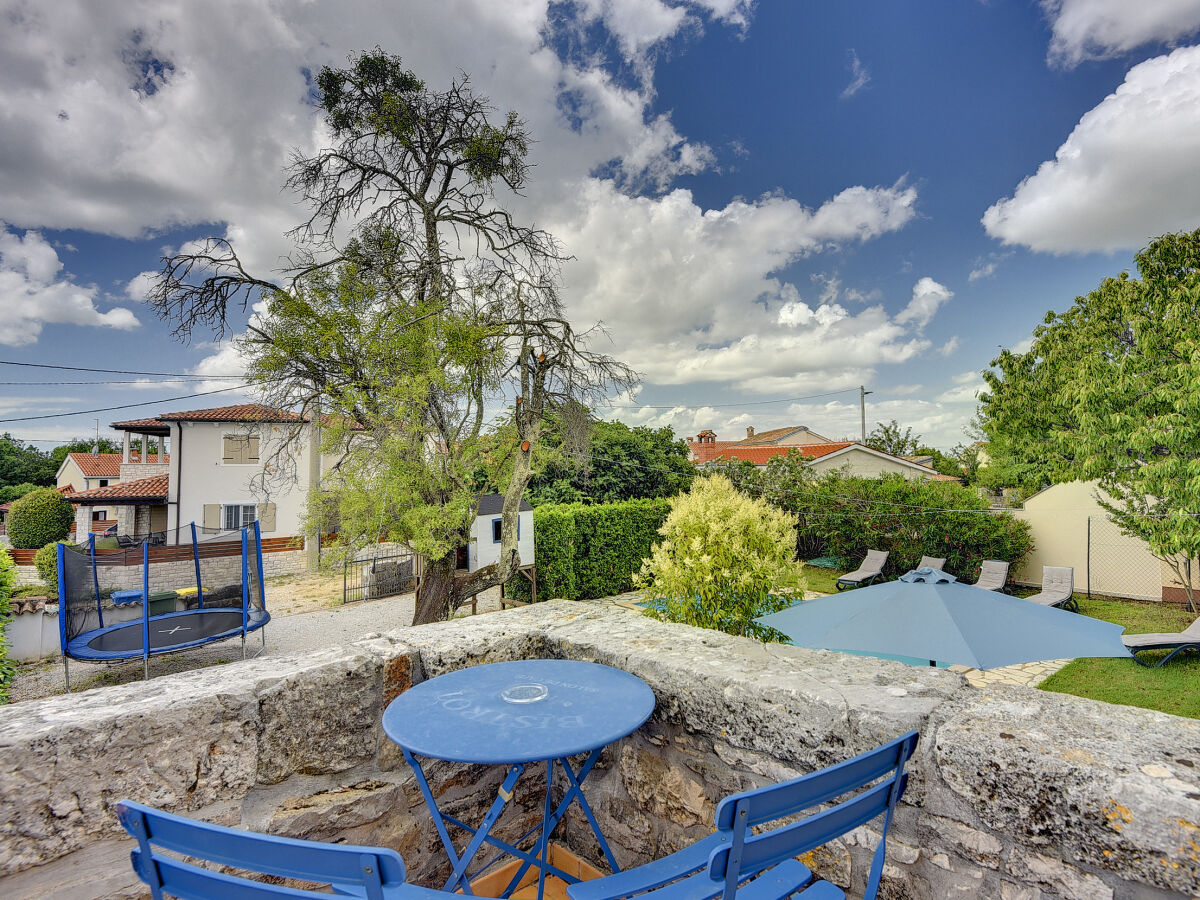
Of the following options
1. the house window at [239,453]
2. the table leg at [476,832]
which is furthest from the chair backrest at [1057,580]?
the house window at [239,453]

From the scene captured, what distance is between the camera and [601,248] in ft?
36.2

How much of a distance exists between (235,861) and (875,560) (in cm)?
1405

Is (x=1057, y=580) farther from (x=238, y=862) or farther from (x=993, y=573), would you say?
(x=238, y=862)

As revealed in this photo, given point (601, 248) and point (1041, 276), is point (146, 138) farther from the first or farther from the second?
point (1041, 276)

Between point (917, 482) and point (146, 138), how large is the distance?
17721 millimetres

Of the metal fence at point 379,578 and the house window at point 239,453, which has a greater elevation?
the house window at point 239,453

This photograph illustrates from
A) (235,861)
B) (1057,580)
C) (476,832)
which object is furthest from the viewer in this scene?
(1057,580)

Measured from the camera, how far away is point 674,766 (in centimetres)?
176

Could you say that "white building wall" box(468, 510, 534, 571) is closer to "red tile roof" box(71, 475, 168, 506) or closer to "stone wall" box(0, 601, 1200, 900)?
"stone wall" box(0, 601, 1200, 900)

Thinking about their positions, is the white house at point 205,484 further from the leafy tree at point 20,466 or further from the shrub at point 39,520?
the leafy tree at point 20,466

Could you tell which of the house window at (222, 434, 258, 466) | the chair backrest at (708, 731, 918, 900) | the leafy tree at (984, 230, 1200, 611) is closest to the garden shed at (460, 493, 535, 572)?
the chair backrest at (708, 731, 918, 900)

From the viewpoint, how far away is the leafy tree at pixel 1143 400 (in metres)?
7.74

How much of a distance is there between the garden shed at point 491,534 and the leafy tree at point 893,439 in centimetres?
2989

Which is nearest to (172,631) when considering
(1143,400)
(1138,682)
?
(1138,682)
